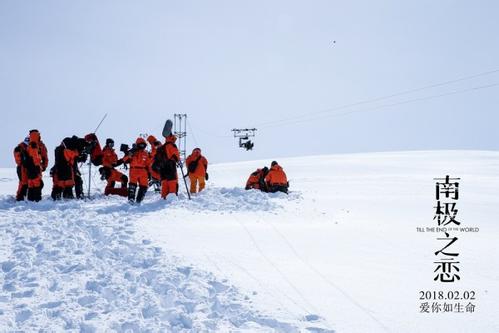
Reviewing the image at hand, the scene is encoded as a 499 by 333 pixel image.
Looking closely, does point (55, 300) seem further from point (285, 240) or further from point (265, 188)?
point (265, 188)

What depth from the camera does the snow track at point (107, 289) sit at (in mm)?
4074

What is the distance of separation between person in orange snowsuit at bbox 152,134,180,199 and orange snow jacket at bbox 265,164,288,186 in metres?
3.46

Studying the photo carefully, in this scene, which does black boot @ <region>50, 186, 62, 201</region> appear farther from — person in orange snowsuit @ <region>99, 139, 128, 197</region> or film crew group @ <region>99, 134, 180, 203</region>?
film crew group @ <region>99, 134, 180, 203</region>

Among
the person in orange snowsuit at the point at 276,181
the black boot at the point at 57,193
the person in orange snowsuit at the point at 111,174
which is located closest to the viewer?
the black boot at the point at 57,193

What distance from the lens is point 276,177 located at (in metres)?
14.0

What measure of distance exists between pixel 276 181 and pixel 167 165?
12.8 feet

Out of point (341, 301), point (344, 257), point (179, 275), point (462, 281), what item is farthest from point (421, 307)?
point (179, 275)

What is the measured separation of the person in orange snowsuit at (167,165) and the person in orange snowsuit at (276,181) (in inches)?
136

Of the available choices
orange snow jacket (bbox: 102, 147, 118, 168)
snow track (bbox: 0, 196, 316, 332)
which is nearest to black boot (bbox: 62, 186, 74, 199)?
orange snow jacket (bbox: 102, 147, 118, 168)

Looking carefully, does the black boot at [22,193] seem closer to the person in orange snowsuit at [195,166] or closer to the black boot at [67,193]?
the black boot at [67,193]

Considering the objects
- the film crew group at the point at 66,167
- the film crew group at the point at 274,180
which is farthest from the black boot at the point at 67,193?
the film crew group at the point at 274,180

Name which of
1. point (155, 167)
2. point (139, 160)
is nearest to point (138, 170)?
point (139, 160)

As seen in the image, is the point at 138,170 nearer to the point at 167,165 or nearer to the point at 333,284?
→ the point at 167,165

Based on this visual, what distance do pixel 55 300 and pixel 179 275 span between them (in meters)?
1.35
